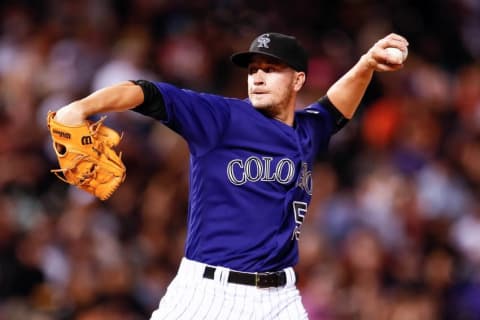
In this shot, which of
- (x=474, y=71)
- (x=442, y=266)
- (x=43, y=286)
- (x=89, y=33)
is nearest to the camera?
(x=43, y=286)

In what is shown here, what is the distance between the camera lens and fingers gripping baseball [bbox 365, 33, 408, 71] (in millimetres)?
4695

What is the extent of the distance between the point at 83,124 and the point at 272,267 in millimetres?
1103

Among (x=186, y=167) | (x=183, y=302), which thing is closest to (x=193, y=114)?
(x=183, y=302)

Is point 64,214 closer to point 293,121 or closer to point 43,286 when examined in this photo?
point 43,286

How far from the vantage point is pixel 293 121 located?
478 cm

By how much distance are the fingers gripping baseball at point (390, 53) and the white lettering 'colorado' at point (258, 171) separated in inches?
28.7

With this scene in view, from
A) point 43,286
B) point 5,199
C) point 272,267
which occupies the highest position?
point 272,267

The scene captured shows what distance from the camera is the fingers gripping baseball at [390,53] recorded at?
4695mm

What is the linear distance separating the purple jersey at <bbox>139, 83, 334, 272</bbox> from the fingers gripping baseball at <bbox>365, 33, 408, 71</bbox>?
0.70 metres

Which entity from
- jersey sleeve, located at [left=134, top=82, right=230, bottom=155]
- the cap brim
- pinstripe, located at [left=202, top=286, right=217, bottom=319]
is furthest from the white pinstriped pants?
the cap brim

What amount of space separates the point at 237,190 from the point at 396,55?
1033mm

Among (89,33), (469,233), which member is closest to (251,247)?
(469,233)

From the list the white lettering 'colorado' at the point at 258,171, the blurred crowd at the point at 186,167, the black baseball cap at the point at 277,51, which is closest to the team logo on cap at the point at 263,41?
the black baseball cap at the point at 277,51

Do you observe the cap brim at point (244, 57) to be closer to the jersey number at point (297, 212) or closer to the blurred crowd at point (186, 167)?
the jersey number at point (297, 212)
